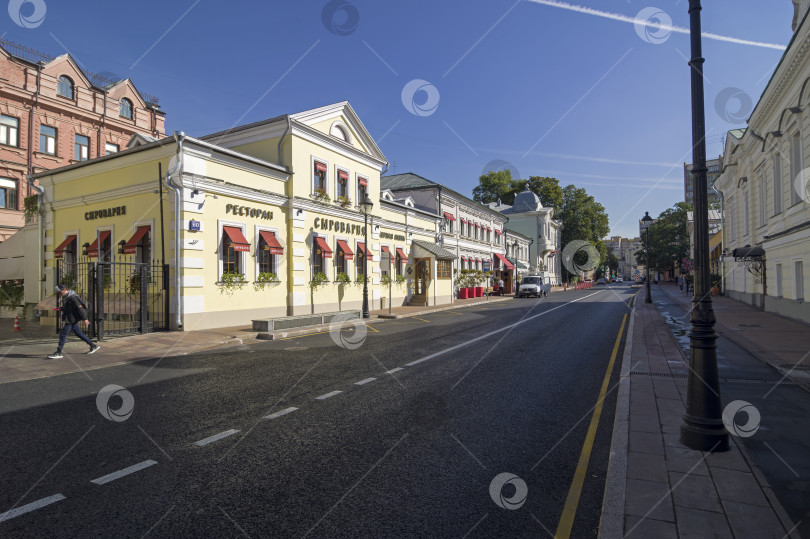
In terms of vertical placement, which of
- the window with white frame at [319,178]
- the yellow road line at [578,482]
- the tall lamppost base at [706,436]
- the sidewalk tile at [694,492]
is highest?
the window with white frame at [319,178]

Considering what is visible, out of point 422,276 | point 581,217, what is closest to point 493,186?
→ point 581,217

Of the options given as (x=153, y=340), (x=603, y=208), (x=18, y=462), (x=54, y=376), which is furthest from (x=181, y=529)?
(x=603, y=208)

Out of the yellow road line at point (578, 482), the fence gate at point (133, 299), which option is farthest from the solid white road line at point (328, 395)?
the fence gate at point (133, 299)

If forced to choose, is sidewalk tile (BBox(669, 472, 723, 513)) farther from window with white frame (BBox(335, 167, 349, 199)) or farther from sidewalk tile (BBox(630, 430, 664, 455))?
window with white frame (BBox(335, 167, 349, 199))

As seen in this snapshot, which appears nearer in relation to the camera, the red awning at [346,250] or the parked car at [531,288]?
the red awning at [346,250]

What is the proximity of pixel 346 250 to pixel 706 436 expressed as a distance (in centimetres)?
1911

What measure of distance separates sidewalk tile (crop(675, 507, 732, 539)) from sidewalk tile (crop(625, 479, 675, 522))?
0.08 metres

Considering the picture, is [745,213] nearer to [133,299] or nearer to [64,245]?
[133,299]

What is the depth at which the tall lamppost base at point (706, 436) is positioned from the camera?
437cm

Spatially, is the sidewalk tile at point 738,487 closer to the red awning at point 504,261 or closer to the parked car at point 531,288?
the parked car at point 531,288

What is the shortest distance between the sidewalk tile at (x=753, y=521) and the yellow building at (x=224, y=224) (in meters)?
14.6

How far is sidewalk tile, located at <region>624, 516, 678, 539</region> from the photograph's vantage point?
297cm

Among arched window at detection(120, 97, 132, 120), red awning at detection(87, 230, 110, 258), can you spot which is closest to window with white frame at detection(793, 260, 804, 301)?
red awning at detection(87, 230, 110, 258)

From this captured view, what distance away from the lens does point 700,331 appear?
4.57 metres
